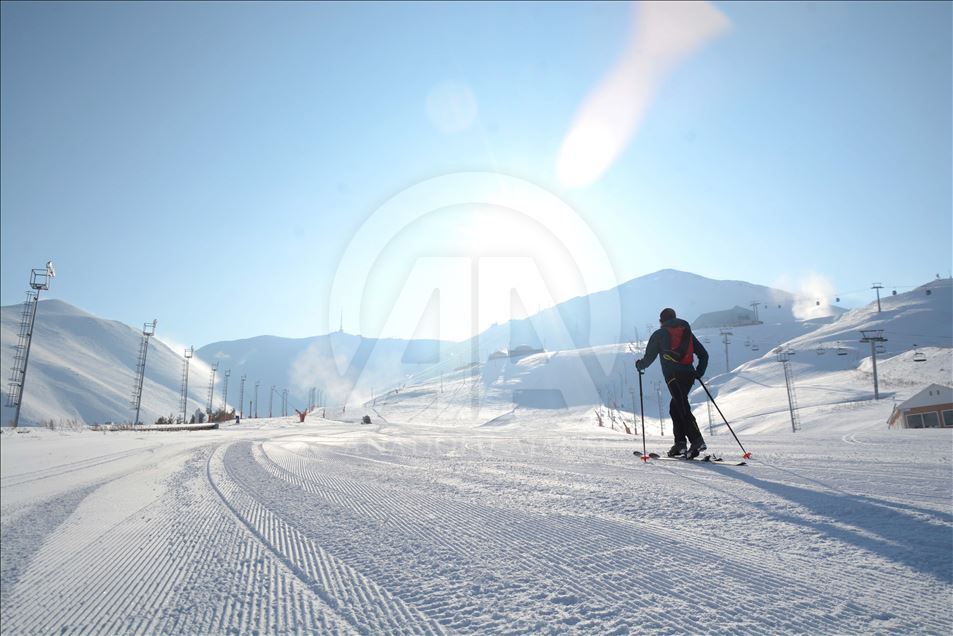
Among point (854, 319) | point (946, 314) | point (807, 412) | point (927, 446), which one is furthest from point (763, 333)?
point (927, 446)

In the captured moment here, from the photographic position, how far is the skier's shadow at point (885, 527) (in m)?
1.88

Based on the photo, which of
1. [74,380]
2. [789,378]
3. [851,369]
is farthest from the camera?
[74,380]

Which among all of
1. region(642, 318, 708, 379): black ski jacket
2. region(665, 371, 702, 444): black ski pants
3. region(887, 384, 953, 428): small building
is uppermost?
region(642, 318, 708, 379): black ski jacket

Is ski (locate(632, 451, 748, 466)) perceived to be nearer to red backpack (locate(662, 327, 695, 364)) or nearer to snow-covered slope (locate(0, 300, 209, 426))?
red backpack (locate(662, 327, 695, 364))

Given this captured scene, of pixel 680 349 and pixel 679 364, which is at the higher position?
pixel 680 349

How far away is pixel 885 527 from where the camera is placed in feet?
7.48

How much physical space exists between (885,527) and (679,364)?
14.2 ft

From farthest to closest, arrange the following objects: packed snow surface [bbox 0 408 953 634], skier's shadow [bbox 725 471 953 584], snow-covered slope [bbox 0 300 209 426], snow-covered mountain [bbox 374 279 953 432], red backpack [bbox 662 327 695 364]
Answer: snow-covered slope [bbox 0 300 209 426], snow-covered mountain [bbox 374 279 953 432], red backpack [bbox 662 327 695 364], skier's shadow [bbox 725 471 953 584], packed snow surface [bbox 0 408 953 634]

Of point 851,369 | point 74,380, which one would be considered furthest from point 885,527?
point 74,380

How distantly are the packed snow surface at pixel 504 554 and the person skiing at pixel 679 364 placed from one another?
1.96 m

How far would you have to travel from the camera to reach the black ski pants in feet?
20.3

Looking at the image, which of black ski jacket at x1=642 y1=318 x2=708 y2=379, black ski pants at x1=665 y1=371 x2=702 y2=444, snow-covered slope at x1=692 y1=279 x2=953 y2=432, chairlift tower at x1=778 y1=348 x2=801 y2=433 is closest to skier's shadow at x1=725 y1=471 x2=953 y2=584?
black ski pants at x1=665 y1=371 x2=702 y2=444

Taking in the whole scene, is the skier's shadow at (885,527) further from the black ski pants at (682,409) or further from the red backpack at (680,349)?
the red backpack at (680,349)

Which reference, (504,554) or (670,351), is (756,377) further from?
(504,554)
